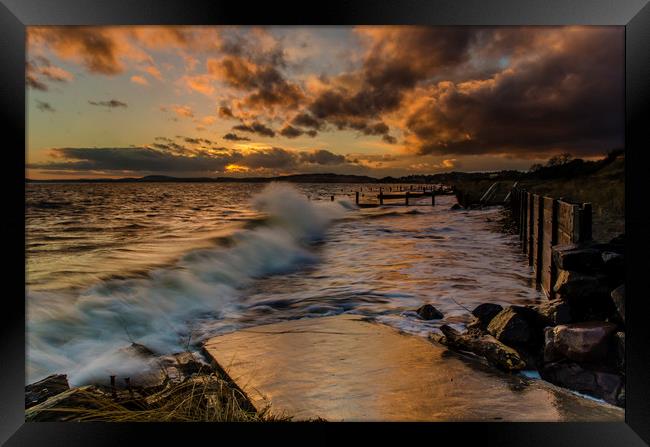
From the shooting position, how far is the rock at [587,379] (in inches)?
111

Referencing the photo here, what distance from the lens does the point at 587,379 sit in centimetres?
286

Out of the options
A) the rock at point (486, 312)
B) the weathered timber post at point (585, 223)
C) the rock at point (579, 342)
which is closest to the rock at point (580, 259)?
the weathered timber post at point (585, 223)

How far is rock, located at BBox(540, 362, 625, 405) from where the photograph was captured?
9.28ft

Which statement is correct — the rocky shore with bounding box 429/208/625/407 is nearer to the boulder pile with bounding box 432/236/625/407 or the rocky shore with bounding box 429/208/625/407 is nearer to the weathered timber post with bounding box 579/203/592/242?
the boulder pile with bounding box 432/236/625/407

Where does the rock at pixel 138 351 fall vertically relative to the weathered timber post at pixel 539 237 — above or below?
below

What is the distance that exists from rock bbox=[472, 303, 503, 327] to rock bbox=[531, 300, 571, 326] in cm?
50

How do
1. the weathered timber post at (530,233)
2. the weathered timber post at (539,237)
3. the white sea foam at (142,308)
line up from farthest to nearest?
1. the weathered timber post at (530,233)
2. the weathered timber post at (539,237)
3. the white sea foam at (142,308)

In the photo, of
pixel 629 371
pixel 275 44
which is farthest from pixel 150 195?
pixel 629 371

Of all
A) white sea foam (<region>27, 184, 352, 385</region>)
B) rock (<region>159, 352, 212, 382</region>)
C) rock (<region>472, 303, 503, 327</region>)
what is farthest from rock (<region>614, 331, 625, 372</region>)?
white sea foam (<region>27, 184, 352, 385</region>)

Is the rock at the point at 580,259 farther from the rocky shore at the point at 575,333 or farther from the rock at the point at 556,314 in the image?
the rock at the point at 556,314

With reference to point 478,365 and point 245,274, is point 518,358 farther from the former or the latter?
point 245,274

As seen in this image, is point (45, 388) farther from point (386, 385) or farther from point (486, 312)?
point (486, 312)

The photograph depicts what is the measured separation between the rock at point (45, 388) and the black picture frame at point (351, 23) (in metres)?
0.18

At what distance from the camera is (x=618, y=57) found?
3.62 meters
